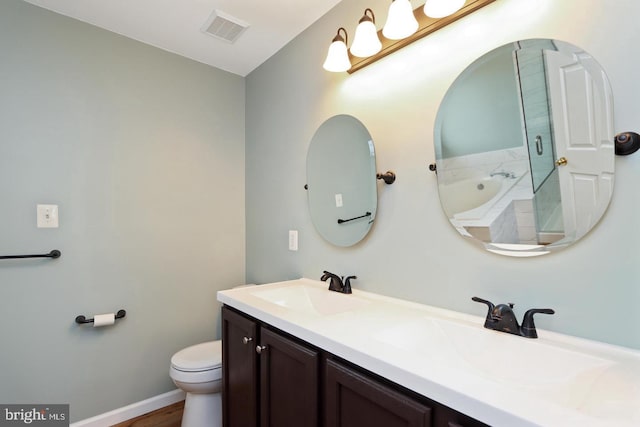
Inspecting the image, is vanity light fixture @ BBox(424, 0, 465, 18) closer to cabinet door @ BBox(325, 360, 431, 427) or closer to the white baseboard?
cabinet door @ BBox(325, 360, 431, 427)

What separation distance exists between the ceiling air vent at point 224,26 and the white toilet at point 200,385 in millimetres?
1945

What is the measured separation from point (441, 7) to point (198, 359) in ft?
6.61

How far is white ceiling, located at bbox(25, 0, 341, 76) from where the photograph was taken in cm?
165

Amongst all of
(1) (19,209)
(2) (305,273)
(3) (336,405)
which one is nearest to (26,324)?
(1) (19,209)

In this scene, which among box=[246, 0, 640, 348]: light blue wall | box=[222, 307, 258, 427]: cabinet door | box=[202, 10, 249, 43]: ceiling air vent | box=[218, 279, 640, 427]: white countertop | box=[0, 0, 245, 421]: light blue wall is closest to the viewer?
box=[218, 279, 640, 427]: white countertop

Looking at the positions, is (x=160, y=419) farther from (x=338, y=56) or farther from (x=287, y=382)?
(x=338, y=56)

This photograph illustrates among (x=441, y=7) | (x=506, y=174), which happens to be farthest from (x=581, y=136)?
(x=441, y=7)

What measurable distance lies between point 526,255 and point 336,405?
742 mm

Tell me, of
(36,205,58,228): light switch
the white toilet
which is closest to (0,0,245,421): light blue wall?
(36,205,58,228): light switch

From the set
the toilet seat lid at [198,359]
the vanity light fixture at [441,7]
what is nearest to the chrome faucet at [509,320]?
the vanity light fixture at [441,7]

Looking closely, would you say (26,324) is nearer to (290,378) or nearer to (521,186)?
(290,378)

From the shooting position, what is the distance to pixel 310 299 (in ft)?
5.20

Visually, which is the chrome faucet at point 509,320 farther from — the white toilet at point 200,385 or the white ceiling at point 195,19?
the white ceiling at point 195,19

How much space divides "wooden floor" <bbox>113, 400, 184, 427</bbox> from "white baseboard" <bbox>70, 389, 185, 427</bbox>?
0.03 m
